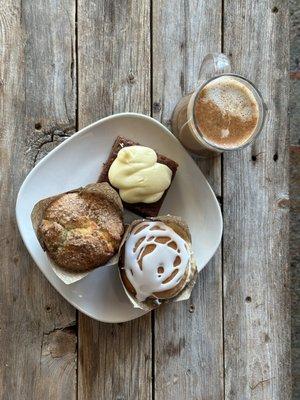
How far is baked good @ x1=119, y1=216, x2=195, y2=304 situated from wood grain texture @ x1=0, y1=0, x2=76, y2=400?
0.67 ft

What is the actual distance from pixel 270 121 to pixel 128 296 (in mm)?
529

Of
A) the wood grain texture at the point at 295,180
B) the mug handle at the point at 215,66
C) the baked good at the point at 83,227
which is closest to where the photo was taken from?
the baked good at the point at 83,227

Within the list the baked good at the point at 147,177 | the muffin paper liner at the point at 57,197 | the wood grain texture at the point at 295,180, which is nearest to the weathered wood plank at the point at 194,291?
the baked good at the point at 147,177

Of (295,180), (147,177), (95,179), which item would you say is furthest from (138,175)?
(295,180)

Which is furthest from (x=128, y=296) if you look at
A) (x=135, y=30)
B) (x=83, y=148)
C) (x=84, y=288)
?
(x=135, y=30)

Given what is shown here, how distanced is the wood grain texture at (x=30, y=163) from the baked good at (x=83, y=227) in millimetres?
147

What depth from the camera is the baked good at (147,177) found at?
122 centimetres

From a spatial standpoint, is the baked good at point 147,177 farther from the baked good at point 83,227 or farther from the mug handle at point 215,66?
the mug handle at point 215,66

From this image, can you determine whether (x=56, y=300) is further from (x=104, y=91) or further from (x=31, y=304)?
(x=104, y=91)

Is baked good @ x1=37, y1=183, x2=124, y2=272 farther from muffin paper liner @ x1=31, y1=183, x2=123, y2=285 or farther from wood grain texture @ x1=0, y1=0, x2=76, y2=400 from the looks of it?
wood grain texture @ x1=0, y1=0, x2=76, y2=400

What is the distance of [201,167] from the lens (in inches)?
53.0

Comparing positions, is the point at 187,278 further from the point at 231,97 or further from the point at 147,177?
the point at 231,97

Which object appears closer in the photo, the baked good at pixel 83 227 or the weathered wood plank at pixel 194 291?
the baked good at pixel 83 227

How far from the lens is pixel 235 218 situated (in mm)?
1357
